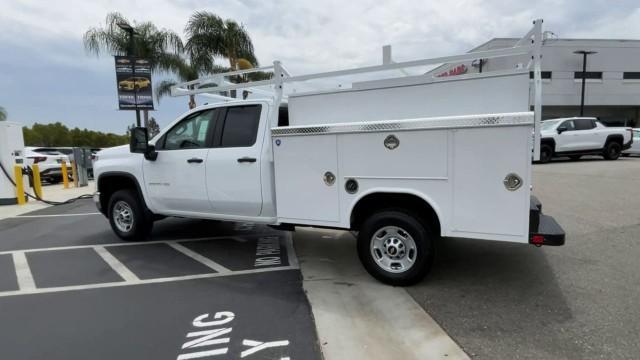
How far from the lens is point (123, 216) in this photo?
6203 mm

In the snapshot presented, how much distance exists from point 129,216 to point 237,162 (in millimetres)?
2470

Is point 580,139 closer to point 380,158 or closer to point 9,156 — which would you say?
point 380,158

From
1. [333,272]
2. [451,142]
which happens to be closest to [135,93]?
[333,272]

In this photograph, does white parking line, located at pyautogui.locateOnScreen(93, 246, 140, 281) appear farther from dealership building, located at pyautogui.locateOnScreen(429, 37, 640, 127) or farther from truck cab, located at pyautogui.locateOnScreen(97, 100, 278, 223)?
dealership building, located at pyautogui.locateOnScreen(429, 37, 640, 127)

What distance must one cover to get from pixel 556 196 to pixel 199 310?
8.21 m

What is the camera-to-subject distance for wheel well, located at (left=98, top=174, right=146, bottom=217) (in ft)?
20.0

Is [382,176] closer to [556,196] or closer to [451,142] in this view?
[451,142]

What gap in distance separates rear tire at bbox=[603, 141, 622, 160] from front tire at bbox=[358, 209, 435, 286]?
17.0 meters

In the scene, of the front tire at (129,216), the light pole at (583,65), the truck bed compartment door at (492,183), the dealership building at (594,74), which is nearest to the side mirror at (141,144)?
the front tire at (129,216)

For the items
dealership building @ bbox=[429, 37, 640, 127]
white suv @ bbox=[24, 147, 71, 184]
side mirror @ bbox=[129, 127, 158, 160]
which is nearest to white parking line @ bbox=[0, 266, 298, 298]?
side mirror @ bbox=[129, 127, 158, 160]

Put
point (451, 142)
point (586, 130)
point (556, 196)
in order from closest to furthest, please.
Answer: point (451, 142) → point (556, 196) → point (586, 130)

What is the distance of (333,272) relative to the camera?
4703 mm

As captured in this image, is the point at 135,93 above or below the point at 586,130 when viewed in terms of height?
above

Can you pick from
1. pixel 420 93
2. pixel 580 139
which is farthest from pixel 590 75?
pixel 420 93
